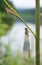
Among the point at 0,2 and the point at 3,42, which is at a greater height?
the point at 0,2

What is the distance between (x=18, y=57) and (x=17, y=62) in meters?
0.02

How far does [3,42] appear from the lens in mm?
770

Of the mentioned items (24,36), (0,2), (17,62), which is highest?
(0,2)

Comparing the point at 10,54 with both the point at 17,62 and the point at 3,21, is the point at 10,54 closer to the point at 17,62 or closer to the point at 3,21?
the point at 17,62

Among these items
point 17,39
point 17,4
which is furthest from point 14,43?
point 17,4

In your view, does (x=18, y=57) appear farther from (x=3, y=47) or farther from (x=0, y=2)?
(x=0, y=2)

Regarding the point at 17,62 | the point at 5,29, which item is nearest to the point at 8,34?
the point at 5,29

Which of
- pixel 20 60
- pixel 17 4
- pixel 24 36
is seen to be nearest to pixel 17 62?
pixel 20 60

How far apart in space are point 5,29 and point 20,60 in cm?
15

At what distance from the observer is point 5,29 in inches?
29.5

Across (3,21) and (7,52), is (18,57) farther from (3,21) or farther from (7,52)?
(3,21)

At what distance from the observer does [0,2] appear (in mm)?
703

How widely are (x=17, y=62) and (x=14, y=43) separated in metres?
0.08

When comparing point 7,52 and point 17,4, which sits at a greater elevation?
point 17,4
